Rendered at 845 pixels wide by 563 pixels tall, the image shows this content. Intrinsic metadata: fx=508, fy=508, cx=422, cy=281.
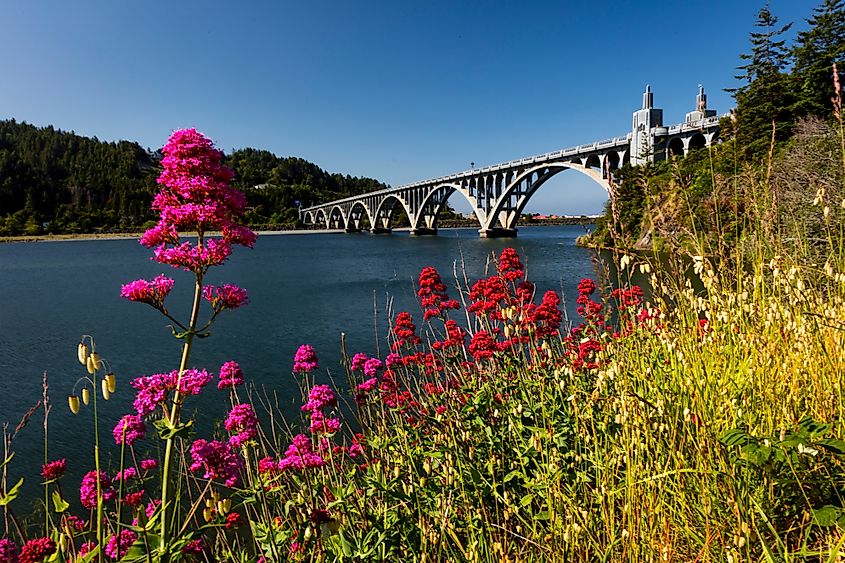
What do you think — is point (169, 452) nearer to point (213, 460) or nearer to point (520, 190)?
point (213, 460)

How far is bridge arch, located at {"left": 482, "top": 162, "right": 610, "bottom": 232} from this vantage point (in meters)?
44.5

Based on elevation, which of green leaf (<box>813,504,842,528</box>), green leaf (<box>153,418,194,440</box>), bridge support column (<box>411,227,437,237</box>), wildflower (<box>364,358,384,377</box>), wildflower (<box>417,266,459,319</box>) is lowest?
wildflower (<box>364,358,384,377</box>)

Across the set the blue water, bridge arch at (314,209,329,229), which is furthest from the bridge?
bridge arch at (314,209,329,229)

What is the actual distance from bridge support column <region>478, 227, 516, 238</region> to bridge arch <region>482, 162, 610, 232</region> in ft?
0.61

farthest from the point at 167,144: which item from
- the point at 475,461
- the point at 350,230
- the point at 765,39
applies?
the point at 350,230

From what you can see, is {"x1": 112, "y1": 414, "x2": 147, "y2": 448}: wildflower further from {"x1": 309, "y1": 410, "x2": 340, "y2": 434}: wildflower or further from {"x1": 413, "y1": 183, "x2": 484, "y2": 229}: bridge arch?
{"x1": 413, "y1": 183, "x2": 484, "y2": 229}: bridge arch

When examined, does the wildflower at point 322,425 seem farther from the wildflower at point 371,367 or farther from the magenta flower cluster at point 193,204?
the magenta flower cluster at point 193,204

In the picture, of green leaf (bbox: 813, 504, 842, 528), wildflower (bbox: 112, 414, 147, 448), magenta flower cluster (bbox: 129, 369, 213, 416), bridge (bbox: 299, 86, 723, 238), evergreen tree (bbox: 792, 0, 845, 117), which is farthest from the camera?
bridge (bbox: 299, 86, 723, 238)

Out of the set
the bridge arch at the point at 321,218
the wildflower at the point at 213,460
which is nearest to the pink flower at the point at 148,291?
the wildflower at the point at 213,460

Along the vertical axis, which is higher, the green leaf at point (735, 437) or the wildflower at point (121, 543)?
the green leaf at point (735, 437)

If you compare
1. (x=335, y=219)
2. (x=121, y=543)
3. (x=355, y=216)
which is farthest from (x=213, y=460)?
(x=335, y=219)

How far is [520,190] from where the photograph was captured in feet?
183

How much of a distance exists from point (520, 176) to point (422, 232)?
3691cm

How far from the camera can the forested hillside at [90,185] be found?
10431 cm
